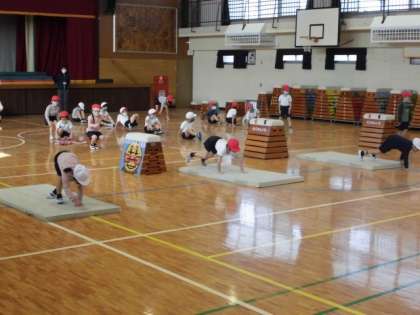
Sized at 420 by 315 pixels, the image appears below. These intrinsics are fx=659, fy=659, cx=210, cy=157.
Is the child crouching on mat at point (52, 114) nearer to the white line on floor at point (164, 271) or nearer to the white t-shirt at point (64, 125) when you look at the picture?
the white t-shirt at point (64, 125)

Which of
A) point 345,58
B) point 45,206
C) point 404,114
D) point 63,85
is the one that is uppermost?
point 345,58

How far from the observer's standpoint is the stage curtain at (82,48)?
29375mm

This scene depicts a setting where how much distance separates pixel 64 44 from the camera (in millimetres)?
29688

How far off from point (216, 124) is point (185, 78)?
33.8 ft

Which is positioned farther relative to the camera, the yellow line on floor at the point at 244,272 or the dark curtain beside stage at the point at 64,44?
the dark curtain beside stage at the point at 64,44

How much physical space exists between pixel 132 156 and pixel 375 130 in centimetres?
731

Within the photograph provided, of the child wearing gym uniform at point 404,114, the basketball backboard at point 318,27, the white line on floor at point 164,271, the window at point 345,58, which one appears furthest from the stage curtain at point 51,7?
the white line on floor at point 164,271

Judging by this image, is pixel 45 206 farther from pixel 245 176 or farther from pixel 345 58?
pixel 345 58

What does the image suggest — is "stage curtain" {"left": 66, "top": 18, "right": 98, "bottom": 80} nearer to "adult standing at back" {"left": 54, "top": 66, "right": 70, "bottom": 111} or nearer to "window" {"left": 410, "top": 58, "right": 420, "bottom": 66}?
"adult standing at back" {"left": 54, "top": 66, "right": 70, "bottom": 111}

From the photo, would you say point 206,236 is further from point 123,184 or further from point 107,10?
point 107,10

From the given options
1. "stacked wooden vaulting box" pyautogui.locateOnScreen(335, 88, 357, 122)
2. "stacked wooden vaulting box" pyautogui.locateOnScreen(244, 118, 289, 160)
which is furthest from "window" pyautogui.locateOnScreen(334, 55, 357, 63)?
"stacked wooden vaulting box" pyautogui.locateOnScreen(244, 118, 289, 160)

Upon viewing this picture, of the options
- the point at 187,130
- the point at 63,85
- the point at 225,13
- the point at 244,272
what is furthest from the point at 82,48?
the point at 244,272

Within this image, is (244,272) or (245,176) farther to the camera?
(245,176)

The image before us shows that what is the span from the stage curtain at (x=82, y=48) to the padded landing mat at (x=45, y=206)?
19331 mm
